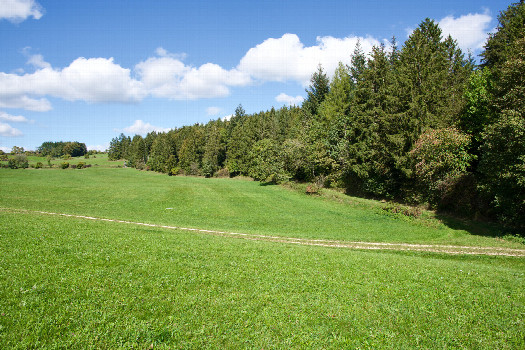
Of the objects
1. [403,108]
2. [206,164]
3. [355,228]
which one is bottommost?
[355,228]

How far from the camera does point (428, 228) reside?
86.8 ft

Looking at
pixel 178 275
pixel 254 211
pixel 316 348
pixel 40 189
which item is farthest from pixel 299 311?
pixel 40 189

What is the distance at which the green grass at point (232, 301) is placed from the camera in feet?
19.8

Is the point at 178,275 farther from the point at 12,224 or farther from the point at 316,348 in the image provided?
the point at 12,224

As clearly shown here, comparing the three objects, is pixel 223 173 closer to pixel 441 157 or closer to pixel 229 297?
pixel 441 157

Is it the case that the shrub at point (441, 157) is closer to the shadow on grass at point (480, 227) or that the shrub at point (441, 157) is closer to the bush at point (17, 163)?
the shadow on grass at point (480, 227)

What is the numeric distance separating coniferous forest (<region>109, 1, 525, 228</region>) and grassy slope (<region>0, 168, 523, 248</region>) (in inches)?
201

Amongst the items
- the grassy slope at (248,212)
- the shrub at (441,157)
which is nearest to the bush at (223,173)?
the grassy slope at (248,212)

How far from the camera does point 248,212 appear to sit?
1323 inches

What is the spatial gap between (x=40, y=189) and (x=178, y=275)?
4473 cm

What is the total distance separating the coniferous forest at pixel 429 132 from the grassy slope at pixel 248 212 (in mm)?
5115

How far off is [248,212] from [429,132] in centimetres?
2400

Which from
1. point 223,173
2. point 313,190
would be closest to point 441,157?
point 313,190

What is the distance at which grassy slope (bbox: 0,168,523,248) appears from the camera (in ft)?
79.3
